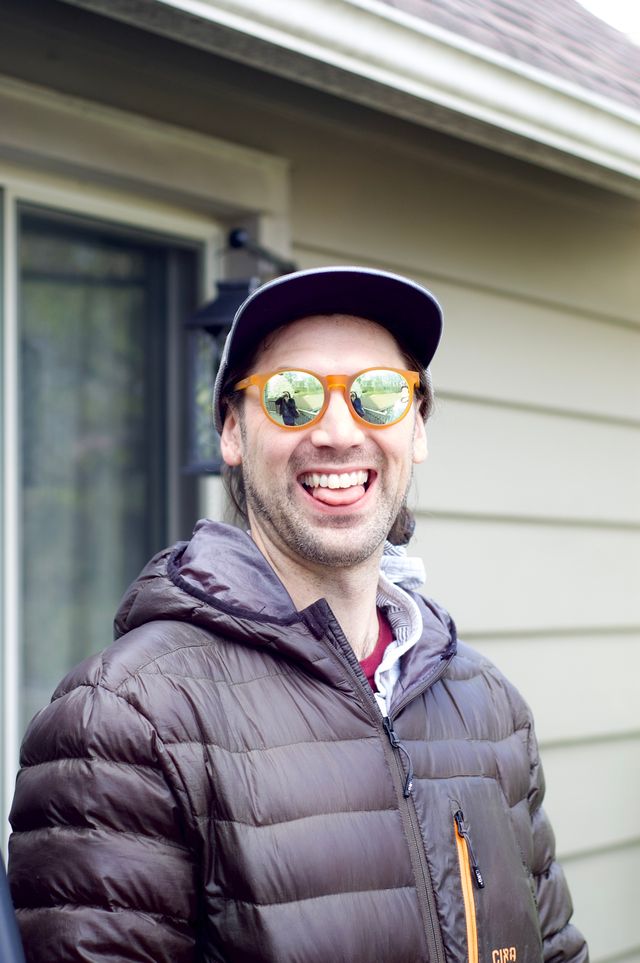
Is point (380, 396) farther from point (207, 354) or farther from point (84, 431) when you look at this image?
point (84, 431)

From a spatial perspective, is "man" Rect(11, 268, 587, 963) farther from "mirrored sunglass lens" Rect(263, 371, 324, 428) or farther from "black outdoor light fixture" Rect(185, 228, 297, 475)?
"black outdoor light fixture" Rect(185, 228, 297, 475)

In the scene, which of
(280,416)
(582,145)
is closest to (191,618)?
(280,416)

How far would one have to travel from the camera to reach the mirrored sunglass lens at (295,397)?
5.66 feet

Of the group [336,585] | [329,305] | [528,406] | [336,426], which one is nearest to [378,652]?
[336,585]

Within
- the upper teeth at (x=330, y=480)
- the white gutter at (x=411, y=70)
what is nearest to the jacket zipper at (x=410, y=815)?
the upper teeth at (x=330, y=480)

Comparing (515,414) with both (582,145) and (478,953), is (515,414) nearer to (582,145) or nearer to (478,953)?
(582,145)

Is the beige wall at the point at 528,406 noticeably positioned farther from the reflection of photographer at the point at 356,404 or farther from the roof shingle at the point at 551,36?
the reflection of photographer at the point at 356,404

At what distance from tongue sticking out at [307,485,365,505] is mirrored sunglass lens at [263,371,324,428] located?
0.33ft

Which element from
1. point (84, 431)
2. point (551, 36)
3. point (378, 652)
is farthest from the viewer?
point (551, 36)

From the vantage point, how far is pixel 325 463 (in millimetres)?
1736

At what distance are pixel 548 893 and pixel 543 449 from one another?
7.59 feet

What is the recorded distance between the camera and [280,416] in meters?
Answer: 1.73

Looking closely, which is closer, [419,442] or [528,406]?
[419,442]

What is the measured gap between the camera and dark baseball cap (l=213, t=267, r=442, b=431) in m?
1.73
